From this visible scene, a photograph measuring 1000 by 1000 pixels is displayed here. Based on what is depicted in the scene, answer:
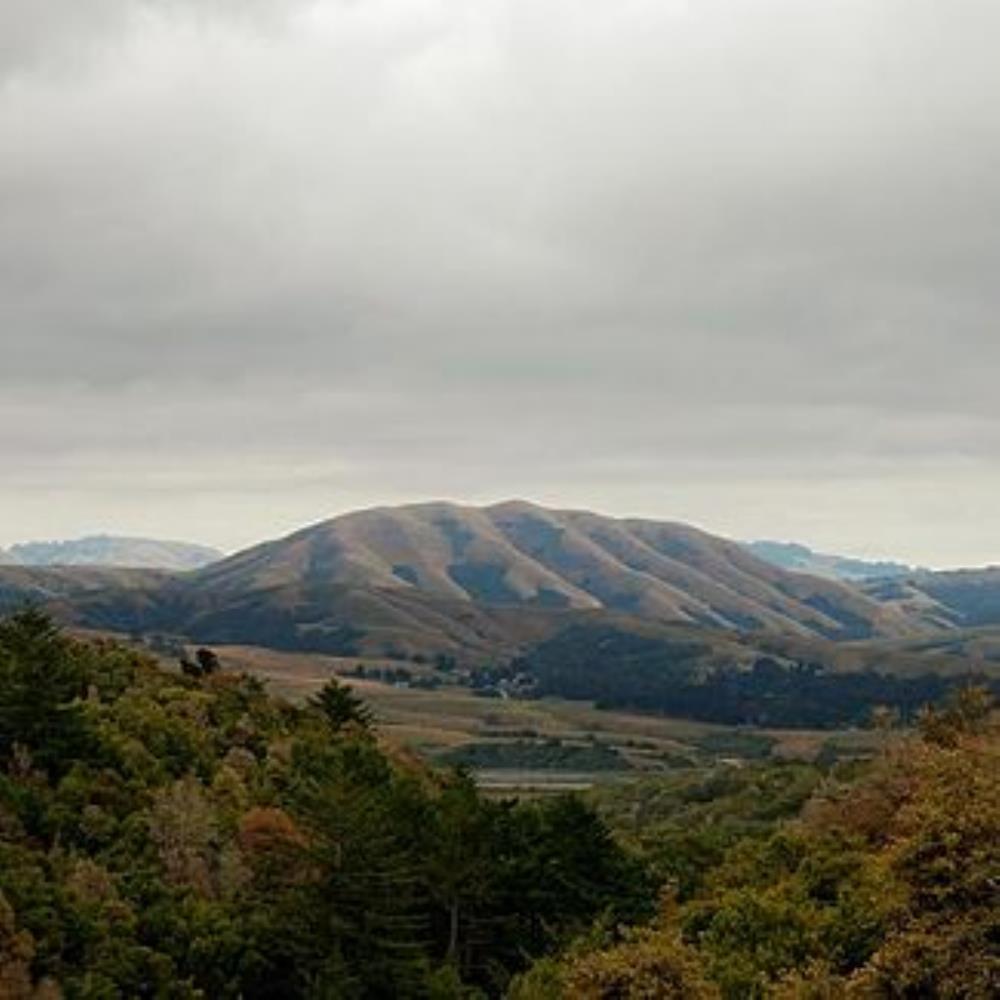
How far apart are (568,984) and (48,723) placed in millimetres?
37374

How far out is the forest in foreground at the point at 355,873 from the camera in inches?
2002

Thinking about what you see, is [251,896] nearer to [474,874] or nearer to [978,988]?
[474,874]

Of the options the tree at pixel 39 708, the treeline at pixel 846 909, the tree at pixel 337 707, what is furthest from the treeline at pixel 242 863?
the tree at pixel 337 707

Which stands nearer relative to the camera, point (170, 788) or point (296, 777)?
point (170, 788)

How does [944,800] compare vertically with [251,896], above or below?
above

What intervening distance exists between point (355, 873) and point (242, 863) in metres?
10.0

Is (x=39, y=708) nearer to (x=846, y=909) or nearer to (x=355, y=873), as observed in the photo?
(x=355, y=873)

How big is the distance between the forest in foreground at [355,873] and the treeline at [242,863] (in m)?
0.12

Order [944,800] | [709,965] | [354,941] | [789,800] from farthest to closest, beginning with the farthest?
[789,800] → [354,941] → [709,965] → [944,800]

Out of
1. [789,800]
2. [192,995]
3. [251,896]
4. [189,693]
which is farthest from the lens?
[789,800]

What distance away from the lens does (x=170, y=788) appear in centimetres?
7269

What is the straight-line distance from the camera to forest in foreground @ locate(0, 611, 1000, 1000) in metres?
50.8

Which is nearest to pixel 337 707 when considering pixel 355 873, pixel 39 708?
pixel 39 708

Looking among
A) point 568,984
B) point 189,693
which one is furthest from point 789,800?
point 568,984
